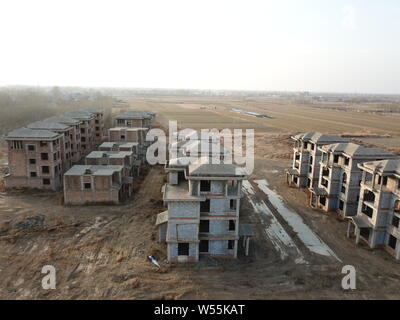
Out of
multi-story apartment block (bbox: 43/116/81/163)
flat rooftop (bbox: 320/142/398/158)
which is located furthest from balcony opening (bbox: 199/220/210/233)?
multi-story apartment block (bbox: 43/116/81/163)

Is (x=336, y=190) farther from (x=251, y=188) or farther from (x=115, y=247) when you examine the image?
(x=115, y=247)

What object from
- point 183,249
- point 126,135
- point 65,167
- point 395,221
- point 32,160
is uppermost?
point 126,135

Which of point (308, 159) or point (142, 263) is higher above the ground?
point (308, 159)

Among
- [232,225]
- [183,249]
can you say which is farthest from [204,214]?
[183,249]

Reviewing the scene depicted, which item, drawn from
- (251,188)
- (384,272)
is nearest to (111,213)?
(251,188)

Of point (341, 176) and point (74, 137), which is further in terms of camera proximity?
point (74, 137)

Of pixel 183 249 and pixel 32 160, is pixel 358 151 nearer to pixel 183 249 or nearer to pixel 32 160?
pixel 183 249
